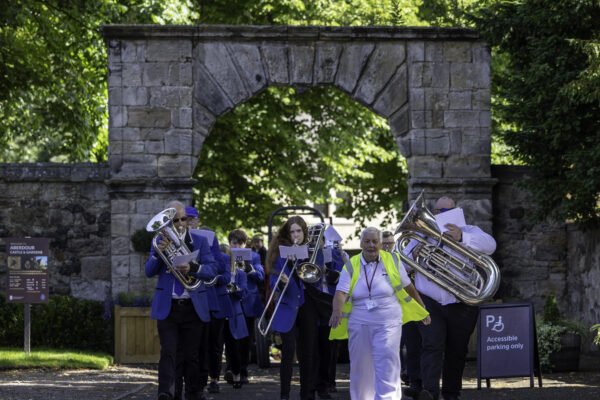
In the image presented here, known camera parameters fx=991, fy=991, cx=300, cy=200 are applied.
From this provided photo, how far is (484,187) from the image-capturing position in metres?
15.0

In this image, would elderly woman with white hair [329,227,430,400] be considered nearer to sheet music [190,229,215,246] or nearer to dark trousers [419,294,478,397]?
dark trousers [419,294,478,397]

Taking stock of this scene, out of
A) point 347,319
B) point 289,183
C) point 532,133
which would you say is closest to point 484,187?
point 532,133

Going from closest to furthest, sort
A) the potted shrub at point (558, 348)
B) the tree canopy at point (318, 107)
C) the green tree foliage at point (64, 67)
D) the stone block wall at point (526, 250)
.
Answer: the potted shrub at point (558, 348), the tree canopy at point (318, 107), the stone block wall at point (526, 250), the green tree foliage at point (64, 67)

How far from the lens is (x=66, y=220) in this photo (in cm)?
1496

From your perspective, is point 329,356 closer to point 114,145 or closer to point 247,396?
point 247,396

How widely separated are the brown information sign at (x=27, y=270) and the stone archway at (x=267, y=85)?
4.19 feet

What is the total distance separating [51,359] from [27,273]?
134 centimetres

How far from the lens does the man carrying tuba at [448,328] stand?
9102mm

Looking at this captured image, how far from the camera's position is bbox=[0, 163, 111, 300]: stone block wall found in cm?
1491

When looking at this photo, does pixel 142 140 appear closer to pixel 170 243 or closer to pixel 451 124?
pixel 451 124

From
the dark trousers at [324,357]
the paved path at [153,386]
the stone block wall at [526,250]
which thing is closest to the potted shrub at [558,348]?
the paved path at [153,386]

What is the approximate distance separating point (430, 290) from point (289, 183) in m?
14.5

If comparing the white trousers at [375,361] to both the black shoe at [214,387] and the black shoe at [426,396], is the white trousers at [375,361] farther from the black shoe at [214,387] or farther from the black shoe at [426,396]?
the black shoe at [214,387]

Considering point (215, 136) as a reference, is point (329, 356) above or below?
below
